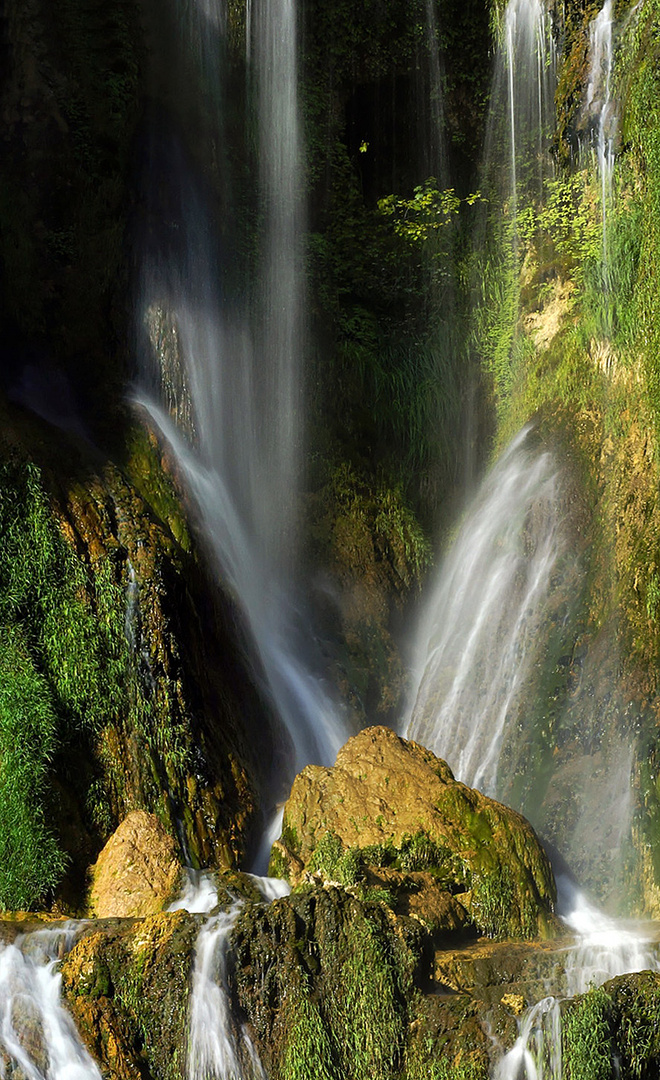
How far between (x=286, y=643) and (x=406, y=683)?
4.91 feet

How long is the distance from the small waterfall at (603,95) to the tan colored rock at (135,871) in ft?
23.8

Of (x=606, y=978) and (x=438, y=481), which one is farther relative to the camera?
(x=438, y=481)

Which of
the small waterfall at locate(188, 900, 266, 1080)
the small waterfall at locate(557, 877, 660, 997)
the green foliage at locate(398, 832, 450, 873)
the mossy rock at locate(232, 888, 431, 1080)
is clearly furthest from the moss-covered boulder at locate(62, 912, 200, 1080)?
the green foliage at locate(398, 832, 450, 873)

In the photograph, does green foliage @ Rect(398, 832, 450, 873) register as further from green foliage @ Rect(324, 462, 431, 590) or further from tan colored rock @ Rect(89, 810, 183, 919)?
green foliage @ Rect(324, 462, 431, 590)

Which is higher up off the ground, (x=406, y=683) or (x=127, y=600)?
(x=406, y=683)

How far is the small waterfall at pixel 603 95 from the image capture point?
1162 cm

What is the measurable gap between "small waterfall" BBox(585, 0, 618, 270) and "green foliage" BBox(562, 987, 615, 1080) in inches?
313

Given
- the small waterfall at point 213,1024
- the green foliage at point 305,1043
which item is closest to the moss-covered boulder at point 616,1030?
the green foliage at point 305,1043

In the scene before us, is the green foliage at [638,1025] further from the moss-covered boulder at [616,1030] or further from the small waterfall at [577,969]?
the small waterfall at [577,969]

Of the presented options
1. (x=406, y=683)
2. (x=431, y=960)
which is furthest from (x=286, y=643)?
(x=431, y=960)

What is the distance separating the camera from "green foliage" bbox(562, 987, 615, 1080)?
5.70 metres

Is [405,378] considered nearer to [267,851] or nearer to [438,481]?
[438,481]

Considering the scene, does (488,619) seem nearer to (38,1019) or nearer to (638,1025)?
(638,1025)

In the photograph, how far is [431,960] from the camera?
6.46 metres
